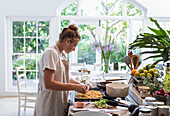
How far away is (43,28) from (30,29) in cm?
36

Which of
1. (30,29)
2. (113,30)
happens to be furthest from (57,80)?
(113,30)

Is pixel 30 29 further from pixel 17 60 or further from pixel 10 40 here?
pixel 17 60

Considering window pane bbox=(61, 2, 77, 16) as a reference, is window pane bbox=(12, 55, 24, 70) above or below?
below

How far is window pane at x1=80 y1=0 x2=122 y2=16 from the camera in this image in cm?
614

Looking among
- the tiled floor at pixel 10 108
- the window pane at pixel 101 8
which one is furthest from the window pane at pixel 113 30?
the tiled floor at pixel 10 108

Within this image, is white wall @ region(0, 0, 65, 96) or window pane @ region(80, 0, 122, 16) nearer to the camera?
white wall @ region(0, 0, 65, 96)

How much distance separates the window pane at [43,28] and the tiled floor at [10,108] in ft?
6.05

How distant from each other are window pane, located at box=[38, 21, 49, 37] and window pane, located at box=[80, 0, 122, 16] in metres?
1.03

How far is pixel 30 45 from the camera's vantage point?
6.15m

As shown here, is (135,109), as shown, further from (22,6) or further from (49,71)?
(22,6)

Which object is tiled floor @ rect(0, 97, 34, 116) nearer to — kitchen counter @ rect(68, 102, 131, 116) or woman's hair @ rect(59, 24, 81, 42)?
woman's hair @ rect(59, 24, 81, 42)

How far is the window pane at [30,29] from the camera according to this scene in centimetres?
606

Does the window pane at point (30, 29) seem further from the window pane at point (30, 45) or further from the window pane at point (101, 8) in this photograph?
the window pane at point (101, 8)

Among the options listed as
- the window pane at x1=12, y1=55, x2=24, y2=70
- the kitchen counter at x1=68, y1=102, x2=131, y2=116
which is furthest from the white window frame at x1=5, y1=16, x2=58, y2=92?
the kitchen counter at x1=68, y1=102, x2=131, y2=116
